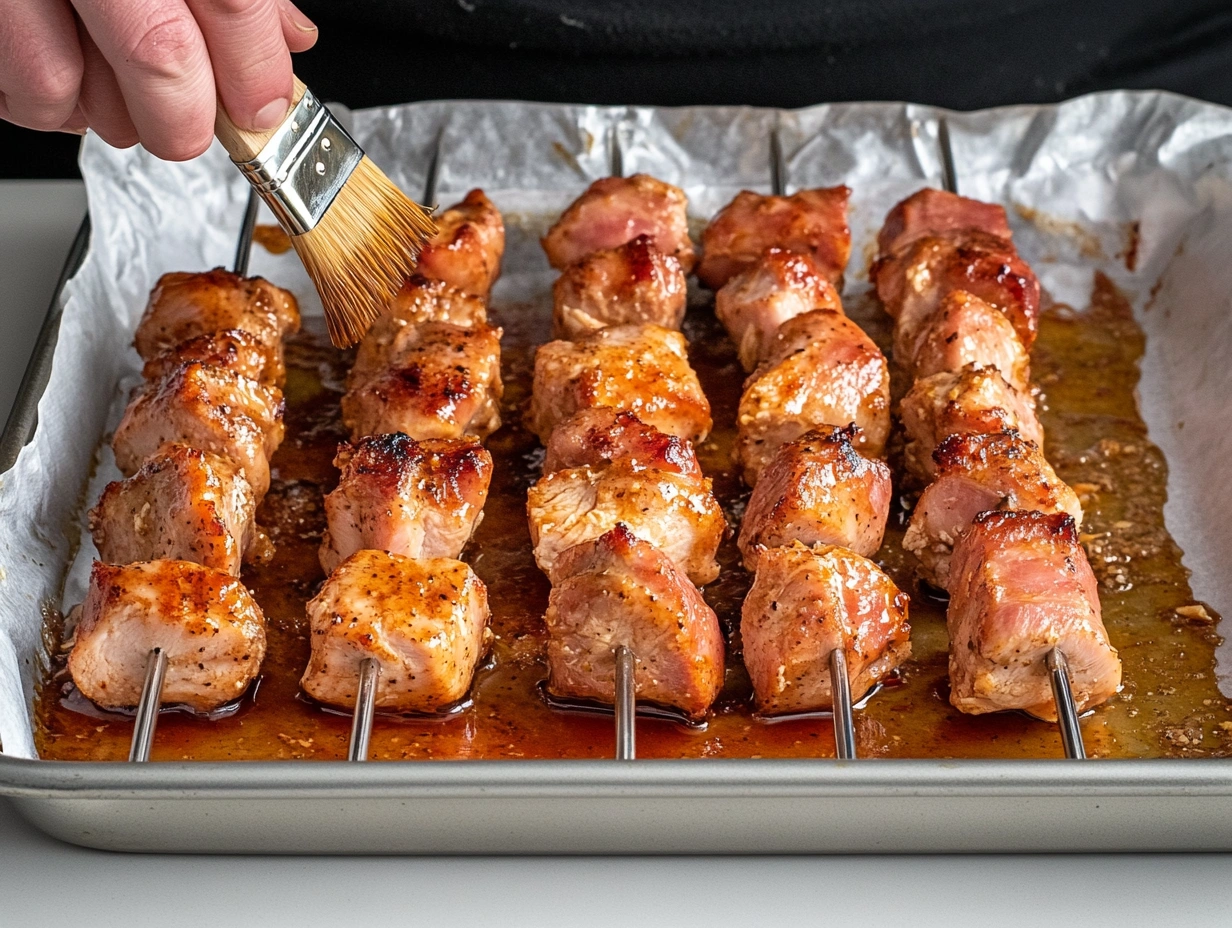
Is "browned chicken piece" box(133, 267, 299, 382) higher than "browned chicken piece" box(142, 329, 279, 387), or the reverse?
"browned chicken piece" box(133, 267, 299, 382)

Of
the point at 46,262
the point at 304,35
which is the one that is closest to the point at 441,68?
the point at 46,262

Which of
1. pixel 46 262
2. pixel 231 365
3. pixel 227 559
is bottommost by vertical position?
pixel 227 559

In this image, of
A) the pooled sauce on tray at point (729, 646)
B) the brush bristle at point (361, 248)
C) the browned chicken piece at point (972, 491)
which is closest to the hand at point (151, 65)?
the brush bristle at point (361, 248)

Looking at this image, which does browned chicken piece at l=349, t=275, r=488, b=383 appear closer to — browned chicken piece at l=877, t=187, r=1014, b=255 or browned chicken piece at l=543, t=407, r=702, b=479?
browned chicken piece at l=543, t=407, r=702, b=479

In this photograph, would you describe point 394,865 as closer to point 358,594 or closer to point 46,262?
point 358,594

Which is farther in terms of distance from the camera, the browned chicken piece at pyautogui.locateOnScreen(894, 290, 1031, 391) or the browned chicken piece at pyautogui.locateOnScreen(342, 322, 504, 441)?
the browned chicken piece at pyautogui.locateOnScreen(894, 290, 1031, 391)

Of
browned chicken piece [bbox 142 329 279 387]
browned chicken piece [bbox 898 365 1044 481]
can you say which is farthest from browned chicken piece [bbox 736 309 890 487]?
browned chicken piece [bbox 142 329 279 387]
